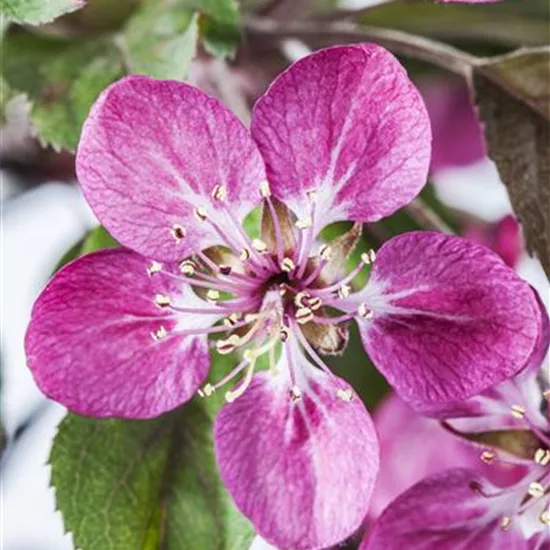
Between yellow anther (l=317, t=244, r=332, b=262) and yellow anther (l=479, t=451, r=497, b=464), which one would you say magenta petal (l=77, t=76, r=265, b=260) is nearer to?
yellow anther (l=317, t=244, r=332, b=262)

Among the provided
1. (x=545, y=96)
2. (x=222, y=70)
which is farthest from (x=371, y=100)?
(x=222, y=70)

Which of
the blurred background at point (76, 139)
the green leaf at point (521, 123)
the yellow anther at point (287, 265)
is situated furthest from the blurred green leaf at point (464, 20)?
the yellow anther at point (287, 265)

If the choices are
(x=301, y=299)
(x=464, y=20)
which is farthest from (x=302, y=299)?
(x=464, y=20)

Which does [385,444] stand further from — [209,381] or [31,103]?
[31,103]

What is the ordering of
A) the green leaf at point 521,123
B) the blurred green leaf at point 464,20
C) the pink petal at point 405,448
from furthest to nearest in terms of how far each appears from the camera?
the blurred green leaf at point 464,20, the pink petal at point 405,448, the green leaf at point 521,123

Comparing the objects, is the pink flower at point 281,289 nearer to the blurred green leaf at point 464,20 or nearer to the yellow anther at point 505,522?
the yellow anther at point 505,522

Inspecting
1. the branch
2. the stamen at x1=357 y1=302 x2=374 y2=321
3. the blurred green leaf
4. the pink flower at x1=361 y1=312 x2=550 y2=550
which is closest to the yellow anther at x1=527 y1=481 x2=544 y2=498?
the pink flower at x1=361 y1=312 x2=550 y2=550
